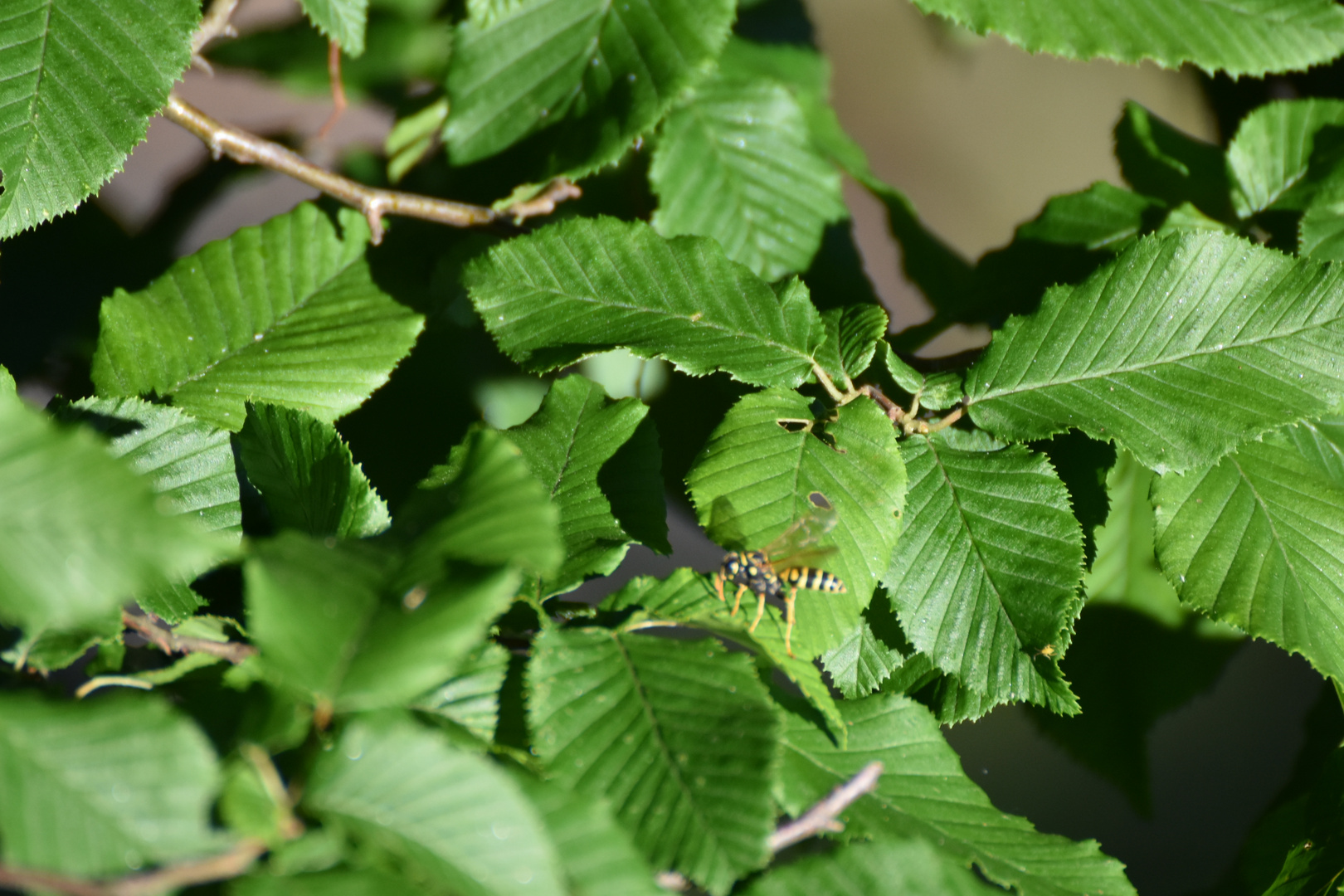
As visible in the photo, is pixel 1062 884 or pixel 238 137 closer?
pixel 1062 884

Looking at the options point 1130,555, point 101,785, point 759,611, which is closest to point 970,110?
point 1130,555

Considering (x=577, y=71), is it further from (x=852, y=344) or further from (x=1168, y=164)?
(x=1168, y=164)

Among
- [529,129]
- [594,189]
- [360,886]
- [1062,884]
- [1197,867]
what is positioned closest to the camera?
[360,886]

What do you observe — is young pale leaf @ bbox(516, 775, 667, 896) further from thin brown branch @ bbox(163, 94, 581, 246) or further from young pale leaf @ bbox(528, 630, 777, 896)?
thin brown branch @ bbox(163, 94, 581, 246)

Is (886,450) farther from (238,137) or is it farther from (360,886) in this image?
(238,137)

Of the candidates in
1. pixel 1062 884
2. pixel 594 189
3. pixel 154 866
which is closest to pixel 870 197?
pixel 594 189

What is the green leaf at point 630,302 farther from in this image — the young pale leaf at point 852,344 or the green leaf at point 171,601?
the green leaf at point 171,601

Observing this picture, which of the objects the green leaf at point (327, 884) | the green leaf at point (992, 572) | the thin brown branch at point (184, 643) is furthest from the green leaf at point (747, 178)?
the green leaf at point (327, 884)
